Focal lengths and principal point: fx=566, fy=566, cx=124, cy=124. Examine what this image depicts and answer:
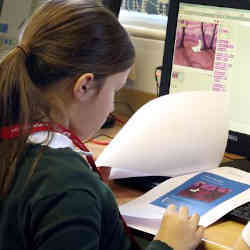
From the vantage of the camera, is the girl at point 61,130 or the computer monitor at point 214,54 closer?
the girl at point 61,130

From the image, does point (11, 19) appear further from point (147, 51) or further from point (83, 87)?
point (83, 87)

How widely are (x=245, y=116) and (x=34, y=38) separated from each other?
622 millimetres

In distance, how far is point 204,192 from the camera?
1.16 metres

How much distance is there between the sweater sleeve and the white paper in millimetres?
209

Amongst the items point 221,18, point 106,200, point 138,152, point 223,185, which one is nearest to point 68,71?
point 106,200

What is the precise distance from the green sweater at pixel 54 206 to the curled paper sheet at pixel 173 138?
30 cm

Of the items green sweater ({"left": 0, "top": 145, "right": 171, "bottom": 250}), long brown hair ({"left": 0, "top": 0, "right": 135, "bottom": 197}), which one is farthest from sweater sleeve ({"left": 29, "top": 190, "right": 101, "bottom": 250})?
long brown hair ({"left": 0, "top": 0, "right": 135, "bottom": 197})

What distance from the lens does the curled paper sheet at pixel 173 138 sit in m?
1.23

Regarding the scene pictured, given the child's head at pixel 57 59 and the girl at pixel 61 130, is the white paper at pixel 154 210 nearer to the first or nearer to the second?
the girl at pixel 61 130

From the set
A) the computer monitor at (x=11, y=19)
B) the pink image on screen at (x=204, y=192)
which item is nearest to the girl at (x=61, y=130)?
the pink image on screen at (x=204, y=192)

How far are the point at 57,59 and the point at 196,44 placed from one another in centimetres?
59

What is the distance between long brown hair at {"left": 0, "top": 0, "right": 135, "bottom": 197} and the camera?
92 cm

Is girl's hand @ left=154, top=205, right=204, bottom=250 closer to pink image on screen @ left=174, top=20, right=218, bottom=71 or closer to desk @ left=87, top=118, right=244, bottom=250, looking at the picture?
desk @ left=87, top=118, right=244, bottom=250

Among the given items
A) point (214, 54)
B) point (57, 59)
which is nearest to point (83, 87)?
point (57, 59)
